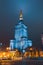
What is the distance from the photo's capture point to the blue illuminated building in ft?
379

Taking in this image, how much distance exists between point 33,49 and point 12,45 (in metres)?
38.9

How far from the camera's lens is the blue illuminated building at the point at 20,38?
11544 cm

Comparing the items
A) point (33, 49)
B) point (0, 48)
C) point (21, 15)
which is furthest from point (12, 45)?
point (33, 49)

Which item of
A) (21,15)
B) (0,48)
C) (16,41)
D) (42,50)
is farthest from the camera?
(21,15)

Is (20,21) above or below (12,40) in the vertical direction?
above

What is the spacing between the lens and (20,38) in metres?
118

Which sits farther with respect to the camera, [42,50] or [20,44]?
[20,44]

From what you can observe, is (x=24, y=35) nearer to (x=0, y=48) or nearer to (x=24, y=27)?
(x=24, y=27)

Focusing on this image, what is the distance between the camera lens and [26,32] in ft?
413

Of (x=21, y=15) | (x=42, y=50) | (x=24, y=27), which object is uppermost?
(x=21, y=15)

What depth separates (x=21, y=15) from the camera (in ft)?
422

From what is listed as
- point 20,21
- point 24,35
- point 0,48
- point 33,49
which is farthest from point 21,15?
point 33,49

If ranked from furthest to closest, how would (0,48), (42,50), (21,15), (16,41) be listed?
(21,15), (16,41), (0,48), (42,50)

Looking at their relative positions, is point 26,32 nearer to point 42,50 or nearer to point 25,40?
point 25,40
